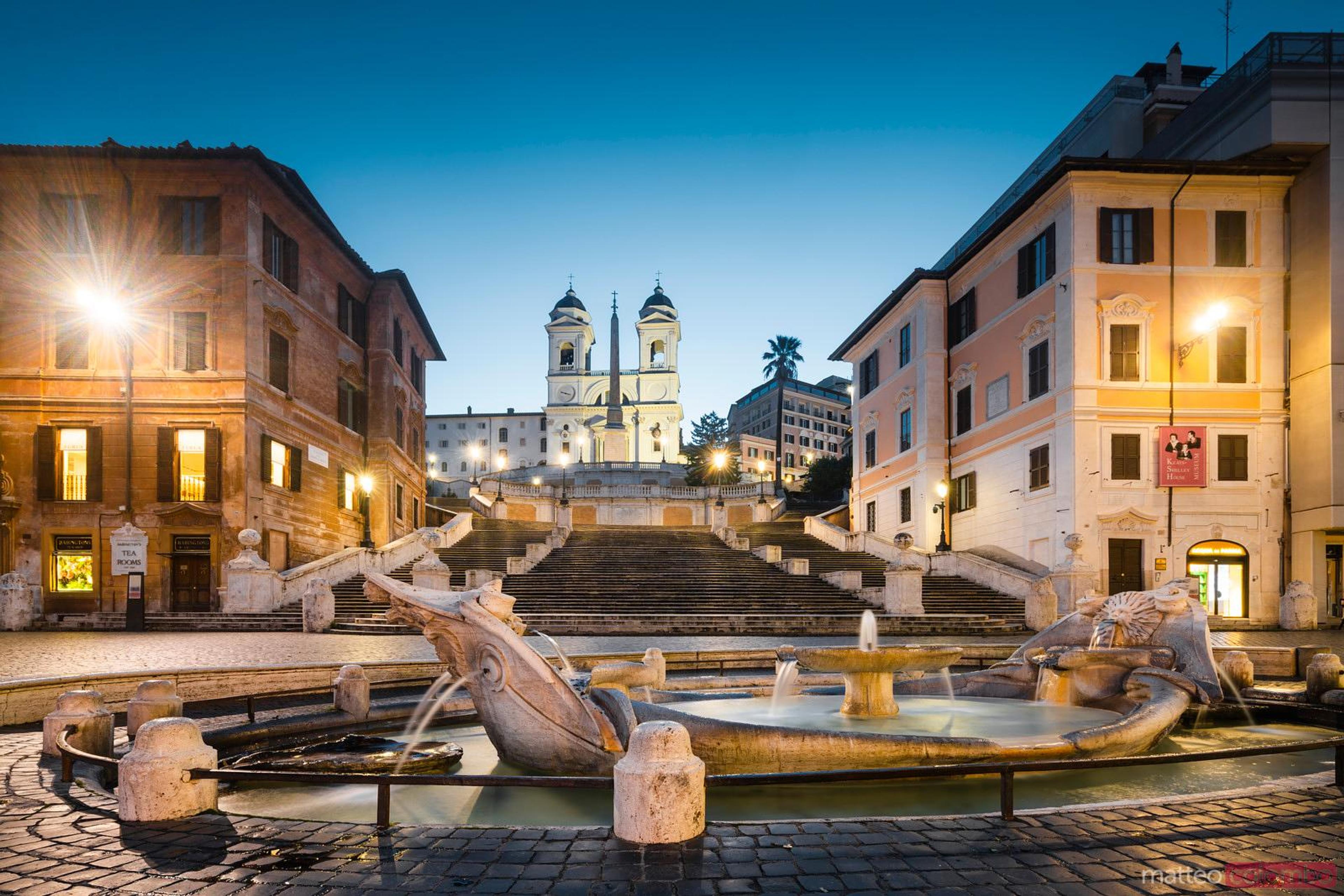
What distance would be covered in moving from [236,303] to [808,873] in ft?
Result: 89.1

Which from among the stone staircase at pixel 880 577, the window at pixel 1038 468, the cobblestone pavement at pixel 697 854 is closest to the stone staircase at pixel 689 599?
the stone staircase at pixel 880 577

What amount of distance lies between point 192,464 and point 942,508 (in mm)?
26678

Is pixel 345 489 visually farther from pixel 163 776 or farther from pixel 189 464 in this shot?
pixel 163 776

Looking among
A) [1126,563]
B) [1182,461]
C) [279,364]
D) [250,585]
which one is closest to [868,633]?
[250,585]

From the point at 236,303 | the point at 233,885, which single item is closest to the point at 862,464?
the point at 236,303

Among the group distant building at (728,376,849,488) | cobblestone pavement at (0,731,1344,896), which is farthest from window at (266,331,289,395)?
distant building at (728,376,849,488)

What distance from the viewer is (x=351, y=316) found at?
118 ft

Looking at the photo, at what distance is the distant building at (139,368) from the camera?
2525 centimetres

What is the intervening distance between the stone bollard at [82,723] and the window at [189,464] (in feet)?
67.8

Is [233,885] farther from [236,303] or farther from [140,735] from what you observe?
[236,303]

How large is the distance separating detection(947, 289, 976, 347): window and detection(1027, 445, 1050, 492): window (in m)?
6.99

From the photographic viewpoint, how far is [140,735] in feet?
16.3

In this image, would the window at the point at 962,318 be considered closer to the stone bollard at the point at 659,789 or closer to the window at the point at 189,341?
the window at the point at 189,341

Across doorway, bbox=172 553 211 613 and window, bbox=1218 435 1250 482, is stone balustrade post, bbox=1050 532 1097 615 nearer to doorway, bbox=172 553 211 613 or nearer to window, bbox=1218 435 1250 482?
window, bbox=1218 435 1250 482
